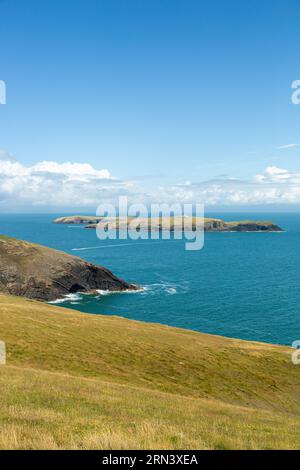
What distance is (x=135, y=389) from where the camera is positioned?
90.7 feet

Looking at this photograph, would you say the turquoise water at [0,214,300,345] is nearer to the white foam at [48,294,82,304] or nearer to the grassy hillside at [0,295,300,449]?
the white foam at [48,294,82,304]

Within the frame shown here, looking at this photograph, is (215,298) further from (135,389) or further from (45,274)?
(135,389)

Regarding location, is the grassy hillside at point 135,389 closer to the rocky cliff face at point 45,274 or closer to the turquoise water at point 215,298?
the turquoise water at point 215,298

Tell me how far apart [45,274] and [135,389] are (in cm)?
9805

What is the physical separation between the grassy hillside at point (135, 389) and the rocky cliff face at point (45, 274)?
65.2m

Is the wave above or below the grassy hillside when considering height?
below

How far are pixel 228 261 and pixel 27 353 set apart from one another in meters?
158

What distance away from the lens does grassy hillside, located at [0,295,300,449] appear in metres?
12.8

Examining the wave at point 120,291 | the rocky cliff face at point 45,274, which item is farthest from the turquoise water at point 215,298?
the rocky cliff face at point 45,274

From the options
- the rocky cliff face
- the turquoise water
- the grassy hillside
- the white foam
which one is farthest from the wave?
the grassy hillside

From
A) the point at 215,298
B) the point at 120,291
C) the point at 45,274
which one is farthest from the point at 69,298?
the point at 215,298

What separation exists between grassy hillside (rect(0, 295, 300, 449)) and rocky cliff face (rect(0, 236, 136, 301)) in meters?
65.2

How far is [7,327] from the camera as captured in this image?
40.9 m
